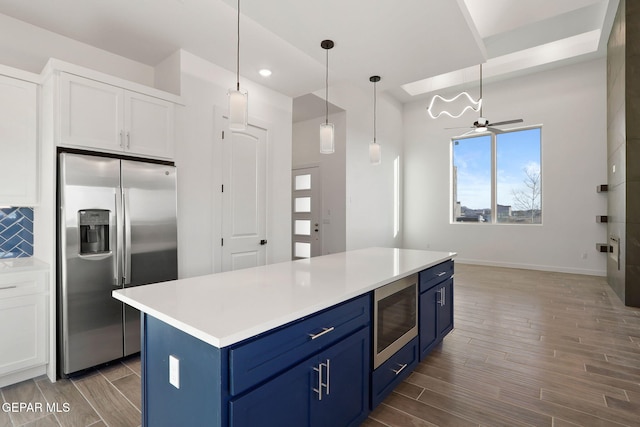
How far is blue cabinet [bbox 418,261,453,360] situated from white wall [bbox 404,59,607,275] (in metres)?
4.75

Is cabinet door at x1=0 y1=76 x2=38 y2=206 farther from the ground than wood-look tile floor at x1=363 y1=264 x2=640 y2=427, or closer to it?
farther from the ground

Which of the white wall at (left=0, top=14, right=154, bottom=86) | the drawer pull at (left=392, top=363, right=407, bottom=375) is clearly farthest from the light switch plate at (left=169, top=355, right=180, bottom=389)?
the white wall at (left=0, top=14, right=154, bottom=86)

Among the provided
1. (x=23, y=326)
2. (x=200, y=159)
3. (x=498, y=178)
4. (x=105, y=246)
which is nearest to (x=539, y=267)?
(x=498, y=178)

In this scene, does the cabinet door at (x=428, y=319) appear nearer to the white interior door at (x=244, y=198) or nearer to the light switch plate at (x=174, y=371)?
the light switch plate at (x=174, y=371)

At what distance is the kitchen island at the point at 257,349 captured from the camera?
1133mm

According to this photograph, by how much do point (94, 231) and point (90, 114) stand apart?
3.12 ft

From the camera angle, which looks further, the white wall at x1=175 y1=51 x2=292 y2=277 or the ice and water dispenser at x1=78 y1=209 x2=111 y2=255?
the white wall at x1=175 y1=51 x2=292 y2=277

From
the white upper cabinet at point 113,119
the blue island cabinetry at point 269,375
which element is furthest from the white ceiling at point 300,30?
the blue island cabinetry at point 269,375

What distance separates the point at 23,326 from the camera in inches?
93.8

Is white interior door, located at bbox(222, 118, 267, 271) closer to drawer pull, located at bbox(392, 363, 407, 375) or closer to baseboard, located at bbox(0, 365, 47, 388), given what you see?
baseboard, located at bbox(0, 365, 47, 388)

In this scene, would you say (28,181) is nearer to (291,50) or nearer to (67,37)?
(67,37)

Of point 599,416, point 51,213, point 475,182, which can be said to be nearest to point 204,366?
point 51,213

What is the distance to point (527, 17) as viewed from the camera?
407 cm

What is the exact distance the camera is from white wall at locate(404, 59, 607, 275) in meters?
5.99
